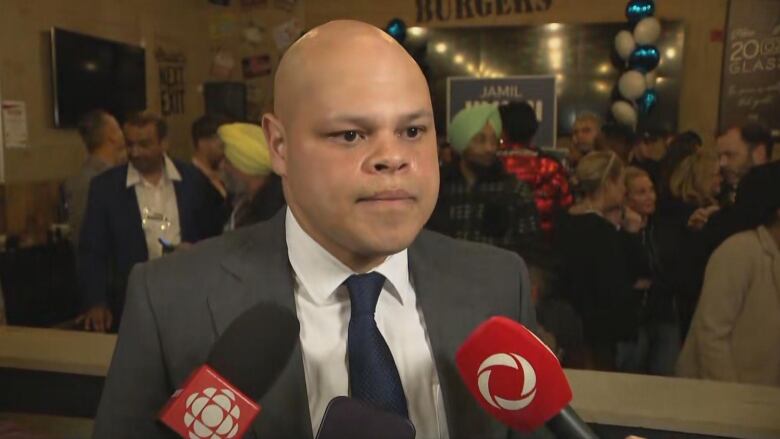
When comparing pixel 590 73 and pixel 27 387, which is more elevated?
pixel 590 73

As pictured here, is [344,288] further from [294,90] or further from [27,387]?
[27,387]

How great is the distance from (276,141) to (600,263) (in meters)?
1.48

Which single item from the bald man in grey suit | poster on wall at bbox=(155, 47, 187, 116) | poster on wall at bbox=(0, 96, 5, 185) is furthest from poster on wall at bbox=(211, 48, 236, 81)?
the bald man in grey suit

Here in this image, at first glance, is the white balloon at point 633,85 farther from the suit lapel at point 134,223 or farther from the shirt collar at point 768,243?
the suit lapel at point 134,223

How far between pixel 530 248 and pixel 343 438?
1558mm

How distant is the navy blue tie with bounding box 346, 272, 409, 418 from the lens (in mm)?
698

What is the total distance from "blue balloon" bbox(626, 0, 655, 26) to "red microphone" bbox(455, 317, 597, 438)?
3.97m

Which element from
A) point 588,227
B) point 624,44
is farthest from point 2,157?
point 624,44

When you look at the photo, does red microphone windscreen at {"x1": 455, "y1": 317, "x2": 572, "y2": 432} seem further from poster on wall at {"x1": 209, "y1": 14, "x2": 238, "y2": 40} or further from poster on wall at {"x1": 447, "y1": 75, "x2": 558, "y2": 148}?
poster on wall at {"x1": 209, "y1": 14, "x2": 238, "y2": 40}

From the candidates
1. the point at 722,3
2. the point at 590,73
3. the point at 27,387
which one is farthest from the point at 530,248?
the point at 722,3

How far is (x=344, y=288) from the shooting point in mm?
735

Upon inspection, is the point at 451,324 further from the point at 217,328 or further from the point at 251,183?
the point at 251,183

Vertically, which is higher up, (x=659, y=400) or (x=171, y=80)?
(x=171, y=80)

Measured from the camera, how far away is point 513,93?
455 centimetres
